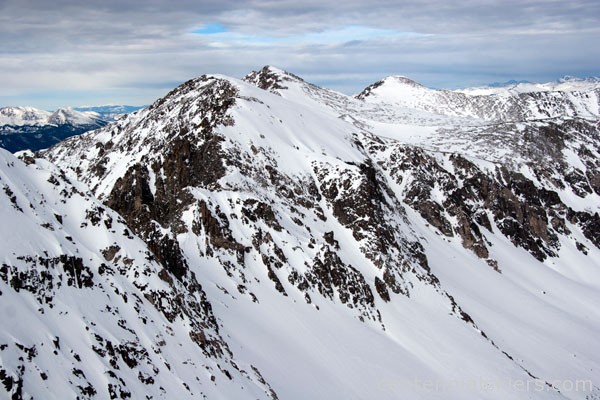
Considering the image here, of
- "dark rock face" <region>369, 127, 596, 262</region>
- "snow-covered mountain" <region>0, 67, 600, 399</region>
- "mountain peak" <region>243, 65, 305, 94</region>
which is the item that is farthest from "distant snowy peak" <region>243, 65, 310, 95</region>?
"dark rock face" <region>369, 127, 596, 262</region>

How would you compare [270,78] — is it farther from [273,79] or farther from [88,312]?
[88,312]

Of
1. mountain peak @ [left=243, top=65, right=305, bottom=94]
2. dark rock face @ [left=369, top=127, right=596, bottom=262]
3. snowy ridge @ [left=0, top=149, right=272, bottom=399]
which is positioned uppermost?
mountain peak @ [left=243, top=65, right=305, bottom=94]

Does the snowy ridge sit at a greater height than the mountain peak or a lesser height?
lesser

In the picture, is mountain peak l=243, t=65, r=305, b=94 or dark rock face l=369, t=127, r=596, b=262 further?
mountain peak l=243, t=65, r=305, b=94

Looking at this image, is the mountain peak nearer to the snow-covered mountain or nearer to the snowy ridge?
the snow-covered mountain

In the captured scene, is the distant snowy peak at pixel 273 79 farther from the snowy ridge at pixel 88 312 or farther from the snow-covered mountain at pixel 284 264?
the snowy ridge at pixel 88 312

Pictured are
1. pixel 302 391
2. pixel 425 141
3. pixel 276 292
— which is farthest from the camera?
pixel 425 141

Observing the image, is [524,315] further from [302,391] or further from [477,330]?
[302,391]

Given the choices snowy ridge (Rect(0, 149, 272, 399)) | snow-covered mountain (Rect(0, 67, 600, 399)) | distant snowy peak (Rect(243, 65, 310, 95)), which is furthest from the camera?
distant snowy peak (Rect(243, 65, 310, 95))

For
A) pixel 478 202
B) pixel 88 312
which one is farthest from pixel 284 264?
pixel 478 202

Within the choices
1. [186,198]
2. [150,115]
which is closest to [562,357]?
[186,198]
